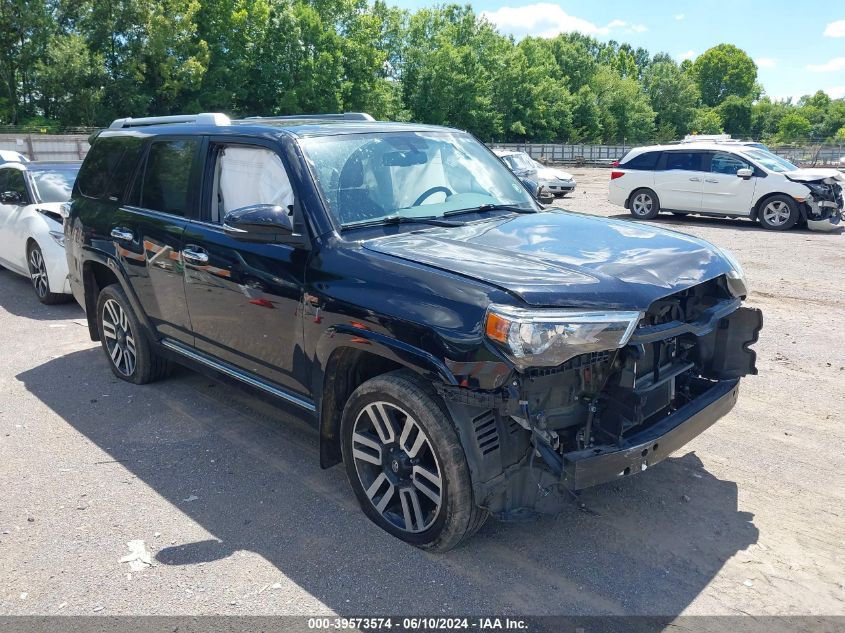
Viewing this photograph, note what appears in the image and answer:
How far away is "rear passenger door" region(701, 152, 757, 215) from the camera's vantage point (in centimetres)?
1530

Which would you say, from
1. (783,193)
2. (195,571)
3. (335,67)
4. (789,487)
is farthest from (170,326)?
(335,67)

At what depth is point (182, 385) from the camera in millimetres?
5848

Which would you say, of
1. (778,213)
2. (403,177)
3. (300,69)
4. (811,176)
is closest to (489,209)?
(403,177)

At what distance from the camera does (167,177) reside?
16.4ft

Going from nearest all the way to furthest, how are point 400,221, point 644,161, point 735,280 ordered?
1. point 735,280
2. point 400,221
3. point 644,161

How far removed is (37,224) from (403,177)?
6.24 m

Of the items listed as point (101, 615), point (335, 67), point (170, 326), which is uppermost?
point (335, 67)

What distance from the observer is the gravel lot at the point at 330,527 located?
10.5ft

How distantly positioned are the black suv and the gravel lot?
319 millimetres

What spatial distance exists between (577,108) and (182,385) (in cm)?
8105

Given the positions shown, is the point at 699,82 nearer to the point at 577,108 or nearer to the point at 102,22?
the point at 577,108

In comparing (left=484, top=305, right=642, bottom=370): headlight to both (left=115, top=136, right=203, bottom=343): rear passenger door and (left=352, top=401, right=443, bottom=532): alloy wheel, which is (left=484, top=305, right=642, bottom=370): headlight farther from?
(left=115, top=136, right=203, bottom=343): rear passenger door

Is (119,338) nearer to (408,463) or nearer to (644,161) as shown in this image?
(408,463)

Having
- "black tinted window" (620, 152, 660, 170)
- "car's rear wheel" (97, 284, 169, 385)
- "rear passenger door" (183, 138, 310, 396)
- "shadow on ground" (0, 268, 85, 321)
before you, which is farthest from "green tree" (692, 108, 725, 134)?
"rear passenger door" (183, 138, 310, 396)
